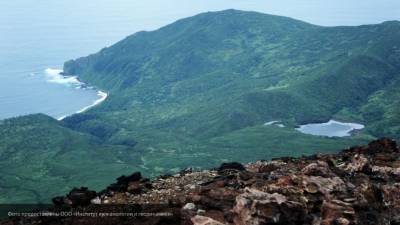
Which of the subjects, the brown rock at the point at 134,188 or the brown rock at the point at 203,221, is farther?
the brown rock at the point at 134,188

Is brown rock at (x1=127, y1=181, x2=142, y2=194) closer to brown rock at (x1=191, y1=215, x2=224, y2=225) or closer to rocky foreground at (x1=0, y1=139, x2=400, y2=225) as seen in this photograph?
rocky foreground at (x1=0, y1=139, x2=400, y2=225)

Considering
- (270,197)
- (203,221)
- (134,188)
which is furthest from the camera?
(134,188)

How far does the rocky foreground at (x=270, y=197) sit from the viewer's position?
25859 millimetres

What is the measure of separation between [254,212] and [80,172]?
172974mm

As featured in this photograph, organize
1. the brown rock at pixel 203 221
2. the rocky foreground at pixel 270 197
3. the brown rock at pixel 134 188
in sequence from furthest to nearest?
1. the brown rock at pixel 134 188
2. the rocky foreground at pixel 270 197
3. the brown rock at pixel 203 221

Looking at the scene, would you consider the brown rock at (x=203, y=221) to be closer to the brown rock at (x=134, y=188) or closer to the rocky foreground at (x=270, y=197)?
the rocky foreground at (x=270, y=197)

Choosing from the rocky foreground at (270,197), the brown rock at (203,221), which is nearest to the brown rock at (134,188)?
the rocky foreground at (270,197)

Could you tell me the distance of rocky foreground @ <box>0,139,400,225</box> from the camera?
25859 mm

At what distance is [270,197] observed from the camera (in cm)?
2608

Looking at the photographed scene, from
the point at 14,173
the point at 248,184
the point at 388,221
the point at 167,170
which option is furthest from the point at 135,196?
the point at 14,173

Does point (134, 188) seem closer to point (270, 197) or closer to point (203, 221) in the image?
point (203, 221)

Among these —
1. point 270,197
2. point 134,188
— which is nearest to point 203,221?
point 270,197

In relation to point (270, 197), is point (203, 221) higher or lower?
lower

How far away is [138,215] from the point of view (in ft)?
94.3
